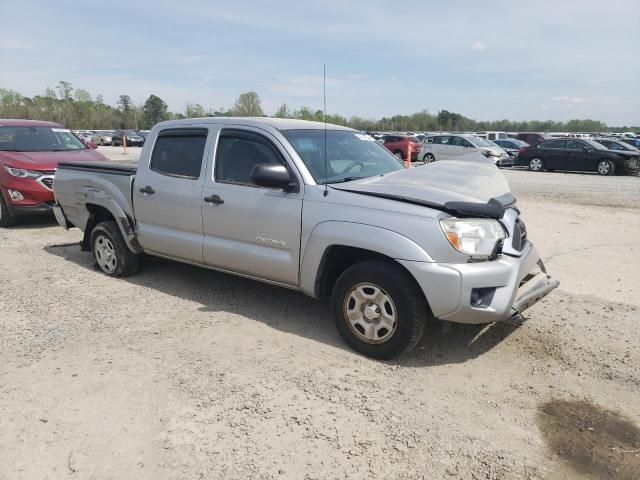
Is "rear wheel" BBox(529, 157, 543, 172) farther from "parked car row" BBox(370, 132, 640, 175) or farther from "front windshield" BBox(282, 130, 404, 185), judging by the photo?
"front windshield" BBox(282, 130, 404, 185)

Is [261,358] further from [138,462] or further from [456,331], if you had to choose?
[456,331]

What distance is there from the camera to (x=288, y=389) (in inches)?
136

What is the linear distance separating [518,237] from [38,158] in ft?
26.6

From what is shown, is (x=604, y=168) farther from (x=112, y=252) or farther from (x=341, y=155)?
(x=112, y=252)

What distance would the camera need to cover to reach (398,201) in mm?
3684

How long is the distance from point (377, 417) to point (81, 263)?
497 centimetres

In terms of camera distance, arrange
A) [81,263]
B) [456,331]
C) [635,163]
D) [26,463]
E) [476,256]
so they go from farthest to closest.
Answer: [635,163] < [81,263] < [456,331] < [476,256] < [26,463]

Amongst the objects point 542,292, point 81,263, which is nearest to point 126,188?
point 81,263

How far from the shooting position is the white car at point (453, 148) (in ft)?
75.2

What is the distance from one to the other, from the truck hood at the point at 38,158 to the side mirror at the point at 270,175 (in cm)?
594

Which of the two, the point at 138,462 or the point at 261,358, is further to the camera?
the point at 261,358

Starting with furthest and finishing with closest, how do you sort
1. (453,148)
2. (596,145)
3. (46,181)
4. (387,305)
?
1. (453,148)
2. (596,145)
3. (46,181)
4. (387,305)

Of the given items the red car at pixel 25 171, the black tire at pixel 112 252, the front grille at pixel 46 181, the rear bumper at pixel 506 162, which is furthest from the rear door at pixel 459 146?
the black tire at pixel 112 252

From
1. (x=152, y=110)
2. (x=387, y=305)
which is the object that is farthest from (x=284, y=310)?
(x=152, y=110)
